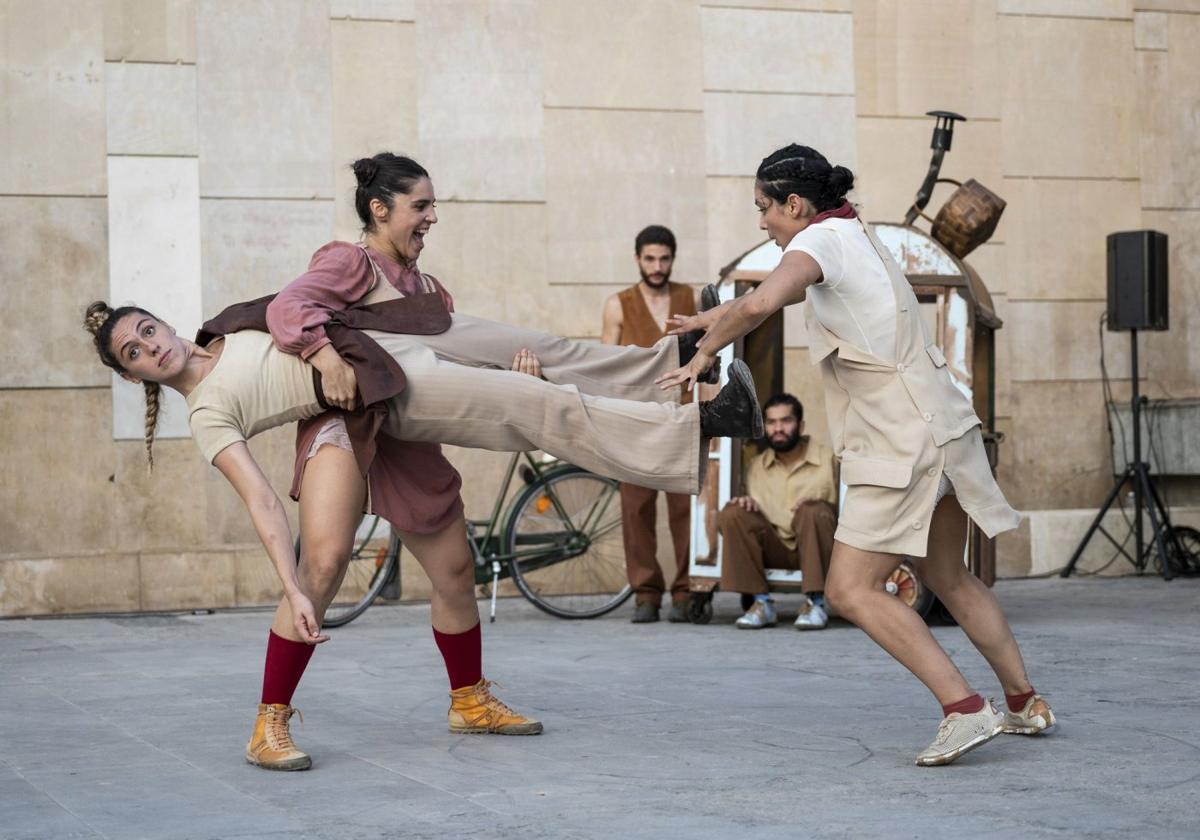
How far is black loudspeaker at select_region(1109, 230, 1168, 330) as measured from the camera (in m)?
10.8

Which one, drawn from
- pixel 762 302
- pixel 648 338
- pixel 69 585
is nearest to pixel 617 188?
pixel 648 338

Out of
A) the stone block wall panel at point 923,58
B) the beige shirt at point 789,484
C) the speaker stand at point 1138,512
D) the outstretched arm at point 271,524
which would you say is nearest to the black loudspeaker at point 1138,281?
the speaker stand at point 1138,512

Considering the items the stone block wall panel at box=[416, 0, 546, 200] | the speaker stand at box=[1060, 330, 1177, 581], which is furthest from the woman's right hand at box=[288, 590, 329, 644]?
the speaker stand at box=[1060, 330, 1177, 581]

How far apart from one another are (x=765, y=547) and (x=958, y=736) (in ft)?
13.2

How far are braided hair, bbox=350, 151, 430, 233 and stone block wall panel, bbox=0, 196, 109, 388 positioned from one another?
196 inches

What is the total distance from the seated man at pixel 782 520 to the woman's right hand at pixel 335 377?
13.3 ft

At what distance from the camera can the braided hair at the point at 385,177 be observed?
5.21m

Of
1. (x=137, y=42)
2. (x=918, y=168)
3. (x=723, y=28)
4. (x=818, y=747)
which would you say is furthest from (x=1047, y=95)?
(x=818, y=747)

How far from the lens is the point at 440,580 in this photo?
5.44 metres

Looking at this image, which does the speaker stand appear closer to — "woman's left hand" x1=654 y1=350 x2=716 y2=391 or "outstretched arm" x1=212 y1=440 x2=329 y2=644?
"woman's left hand" x1=654 y1=350 x2=716 y2=391

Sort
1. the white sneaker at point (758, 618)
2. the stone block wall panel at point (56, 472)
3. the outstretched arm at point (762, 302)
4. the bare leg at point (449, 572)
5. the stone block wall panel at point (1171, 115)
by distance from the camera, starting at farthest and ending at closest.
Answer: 1. the stone block wall panel at point (1171, 115)
2. the stone block wall panel at point (56, 472)
3. the white sneaker at point (758, 618)
4. the bare leg at point (449, 572)
5. the outstretched arm at point (762, 302)

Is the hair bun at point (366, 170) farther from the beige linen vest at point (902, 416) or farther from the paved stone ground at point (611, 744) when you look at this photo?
the paved stone ground at point (611, 744)

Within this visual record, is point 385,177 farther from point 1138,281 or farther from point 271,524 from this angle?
point 1138,281

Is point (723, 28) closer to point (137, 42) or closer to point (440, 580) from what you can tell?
point (137, 42)
